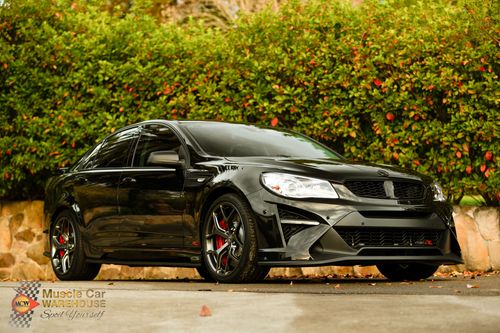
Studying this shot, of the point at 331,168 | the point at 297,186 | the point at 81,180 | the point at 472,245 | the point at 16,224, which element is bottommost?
the point at 472,245

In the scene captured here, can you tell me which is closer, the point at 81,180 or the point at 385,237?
the point at 385,237

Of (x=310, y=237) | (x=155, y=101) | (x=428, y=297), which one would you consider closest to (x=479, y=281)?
(x=310, y=237)

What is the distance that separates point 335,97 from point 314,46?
2.71 ft

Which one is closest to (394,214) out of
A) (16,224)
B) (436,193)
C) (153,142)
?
(436,193)

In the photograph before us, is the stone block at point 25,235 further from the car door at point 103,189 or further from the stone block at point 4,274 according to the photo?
the car door at point 103,189

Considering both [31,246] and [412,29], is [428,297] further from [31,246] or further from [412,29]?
[31,246]

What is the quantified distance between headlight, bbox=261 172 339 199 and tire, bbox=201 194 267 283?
0.99 feet

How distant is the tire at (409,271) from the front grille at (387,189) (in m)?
0.92

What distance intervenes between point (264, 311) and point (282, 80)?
24.2ft

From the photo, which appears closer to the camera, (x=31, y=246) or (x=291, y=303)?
(x=291, y=303)

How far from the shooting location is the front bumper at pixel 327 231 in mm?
8352

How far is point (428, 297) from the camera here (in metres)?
6.74

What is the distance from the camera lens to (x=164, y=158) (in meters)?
9.25

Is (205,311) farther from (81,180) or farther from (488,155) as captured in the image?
(488,155)
